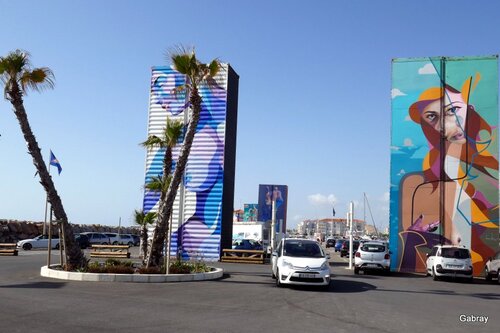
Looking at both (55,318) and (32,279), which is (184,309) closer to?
(55,318)

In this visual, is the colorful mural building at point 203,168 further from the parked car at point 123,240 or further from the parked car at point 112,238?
the parked car at point 123,240

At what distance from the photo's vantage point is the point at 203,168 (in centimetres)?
3080

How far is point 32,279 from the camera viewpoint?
647 inches

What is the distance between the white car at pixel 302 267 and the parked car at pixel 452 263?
7735 millimetres

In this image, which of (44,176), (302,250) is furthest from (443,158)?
(44,176)

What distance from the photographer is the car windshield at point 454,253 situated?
2178cm

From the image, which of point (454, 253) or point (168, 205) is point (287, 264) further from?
point (454, 253)

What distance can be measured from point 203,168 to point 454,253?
15221mm

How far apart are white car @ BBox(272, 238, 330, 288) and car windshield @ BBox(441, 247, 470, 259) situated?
320 inches

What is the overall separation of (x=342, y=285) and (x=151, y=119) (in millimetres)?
18689

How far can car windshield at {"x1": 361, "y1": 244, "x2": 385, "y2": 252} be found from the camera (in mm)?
24020

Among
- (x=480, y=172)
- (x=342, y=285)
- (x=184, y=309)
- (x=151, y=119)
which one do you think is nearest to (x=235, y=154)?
(x=151, y=119)

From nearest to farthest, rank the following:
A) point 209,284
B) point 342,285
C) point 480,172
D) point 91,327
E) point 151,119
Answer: point 91,327, point 209,284, point 342,285, point 480,172, point 151,119

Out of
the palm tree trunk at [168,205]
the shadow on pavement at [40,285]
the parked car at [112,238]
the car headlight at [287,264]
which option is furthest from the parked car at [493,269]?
the parked car at [112,238]
